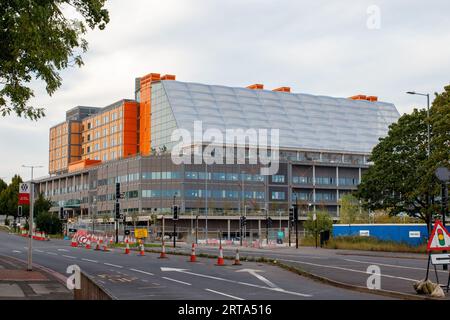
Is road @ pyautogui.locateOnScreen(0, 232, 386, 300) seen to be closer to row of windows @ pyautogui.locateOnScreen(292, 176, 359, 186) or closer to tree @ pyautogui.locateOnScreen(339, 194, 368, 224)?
tree @ pyautogui.locateOnScreen(339, 194, 368, 224)

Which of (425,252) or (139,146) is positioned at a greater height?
(139,146)

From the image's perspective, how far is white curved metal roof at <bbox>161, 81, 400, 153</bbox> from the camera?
5399 inches

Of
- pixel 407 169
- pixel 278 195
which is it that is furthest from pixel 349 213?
pixel 407 169

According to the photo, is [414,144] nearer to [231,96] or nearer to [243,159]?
[243,159]

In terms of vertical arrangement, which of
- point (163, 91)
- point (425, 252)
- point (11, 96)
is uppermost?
point (163, 91)

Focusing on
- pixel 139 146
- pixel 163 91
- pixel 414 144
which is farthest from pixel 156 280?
pixel 139 146

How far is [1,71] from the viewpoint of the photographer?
20672 millimetres

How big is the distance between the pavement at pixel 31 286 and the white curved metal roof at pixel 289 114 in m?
107

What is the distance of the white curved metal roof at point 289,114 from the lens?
137125mm

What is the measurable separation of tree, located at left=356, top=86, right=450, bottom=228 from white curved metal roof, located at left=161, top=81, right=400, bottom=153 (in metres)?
79.6

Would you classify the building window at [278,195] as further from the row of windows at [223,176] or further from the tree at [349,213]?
the tree at [349,213]

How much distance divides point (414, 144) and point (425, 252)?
11461 millimetres

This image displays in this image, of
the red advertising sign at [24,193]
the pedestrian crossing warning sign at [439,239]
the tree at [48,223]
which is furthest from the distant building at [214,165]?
the pedestrian crossing warning sign at [439,239]

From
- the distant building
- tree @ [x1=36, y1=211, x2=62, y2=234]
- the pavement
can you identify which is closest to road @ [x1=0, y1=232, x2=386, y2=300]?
the pavement
